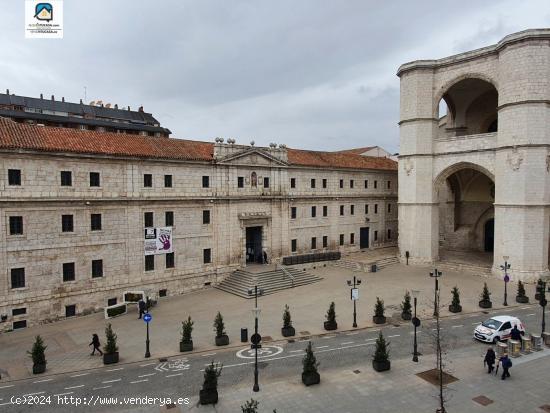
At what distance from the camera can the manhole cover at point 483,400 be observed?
14036 mm

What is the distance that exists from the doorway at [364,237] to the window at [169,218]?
24.8 m

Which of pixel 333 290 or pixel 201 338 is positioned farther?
pixel 333 290

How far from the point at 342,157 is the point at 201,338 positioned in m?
30.7

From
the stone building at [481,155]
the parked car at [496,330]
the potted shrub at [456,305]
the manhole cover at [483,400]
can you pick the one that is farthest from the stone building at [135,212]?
the manhole cover at [483,400]

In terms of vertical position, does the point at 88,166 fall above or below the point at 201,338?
above

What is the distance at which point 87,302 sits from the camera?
26.7 m

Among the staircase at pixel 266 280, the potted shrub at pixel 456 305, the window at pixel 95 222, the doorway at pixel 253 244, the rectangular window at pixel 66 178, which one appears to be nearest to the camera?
the potted shrub at pixel 456 305

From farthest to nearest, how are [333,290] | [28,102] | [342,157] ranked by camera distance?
[28,102] → [342,157] → [333,290]

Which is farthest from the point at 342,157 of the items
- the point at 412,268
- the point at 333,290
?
the point at 333,290

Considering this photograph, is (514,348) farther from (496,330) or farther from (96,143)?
(96,143)

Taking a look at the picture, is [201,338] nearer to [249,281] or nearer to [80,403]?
[80,403]

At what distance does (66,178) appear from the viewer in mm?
25609

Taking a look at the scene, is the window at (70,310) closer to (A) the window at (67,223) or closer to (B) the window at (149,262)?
(A) the window at (67,223)

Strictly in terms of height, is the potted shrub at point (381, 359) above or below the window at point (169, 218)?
below
